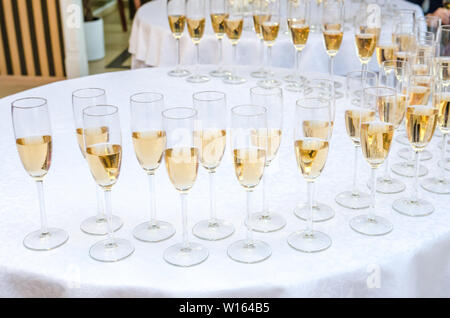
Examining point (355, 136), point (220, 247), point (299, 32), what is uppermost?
point (299, 32)

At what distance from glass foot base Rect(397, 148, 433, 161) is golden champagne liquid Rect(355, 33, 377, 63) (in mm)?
514

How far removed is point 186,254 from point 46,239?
11.2 inches

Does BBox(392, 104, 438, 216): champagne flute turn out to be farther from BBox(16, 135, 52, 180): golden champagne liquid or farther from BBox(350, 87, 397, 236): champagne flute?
BBox(16, 135, 52, 180): golden champagne liquid

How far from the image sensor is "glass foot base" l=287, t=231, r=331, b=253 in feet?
3.67

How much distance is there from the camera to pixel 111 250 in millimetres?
1118

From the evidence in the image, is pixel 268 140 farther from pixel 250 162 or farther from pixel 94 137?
pixel 94 137

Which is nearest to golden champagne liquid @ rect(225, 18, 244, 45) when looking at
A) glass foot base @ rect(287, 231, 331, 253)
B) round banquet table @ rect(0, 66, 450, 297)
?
round banquet table @ rect(0, 66, 450, 297)

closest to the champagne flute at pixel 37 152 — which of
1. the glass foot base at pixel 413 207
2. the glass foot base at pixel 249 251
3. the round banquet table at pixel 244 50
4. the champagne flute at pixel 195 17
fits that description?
the glass foot base at pixel 249 251

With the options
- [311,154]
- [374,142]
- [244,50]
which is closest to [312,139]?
[311,154]

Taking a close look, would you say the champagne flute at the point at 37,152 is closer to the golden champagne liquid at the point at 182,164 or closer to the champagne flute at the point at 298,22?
the golden champagne liquid at the point at 182,164

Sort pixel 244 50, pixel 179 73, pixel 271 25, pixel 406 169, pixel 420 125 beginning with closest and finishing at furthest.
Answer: pixel 420 125 → pixel 406 169 → pixel 271 25 → pixel 179 73 → pixel 244 50

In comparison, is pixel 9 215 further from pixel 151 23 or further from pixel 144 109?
pixel 151 23

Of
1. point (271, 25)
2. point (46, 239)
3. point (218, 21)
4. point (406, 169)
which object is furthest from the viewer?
point (218, 21)

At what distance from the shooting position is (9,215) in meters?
1.27
